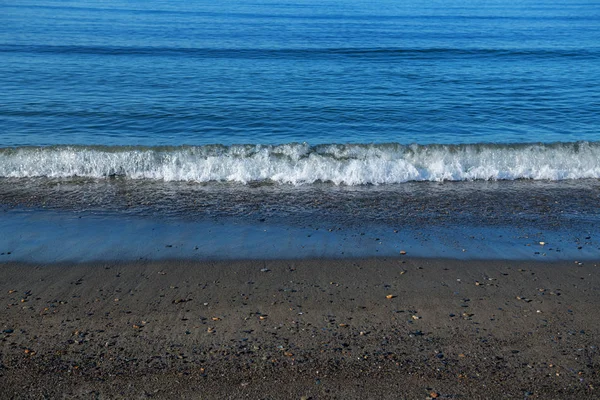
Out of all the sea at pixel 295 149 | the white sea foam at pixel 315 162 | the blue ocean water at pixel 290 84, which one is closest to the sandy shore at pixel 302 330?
the sea at pixel 295 149

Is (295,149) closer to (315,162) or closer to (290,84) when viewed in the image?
(315,162)

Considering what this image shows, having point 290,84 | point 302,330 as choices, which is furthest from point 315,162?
point 290,84

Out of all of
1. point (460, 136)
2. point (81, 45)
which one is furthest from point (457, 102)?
point (81, 45)

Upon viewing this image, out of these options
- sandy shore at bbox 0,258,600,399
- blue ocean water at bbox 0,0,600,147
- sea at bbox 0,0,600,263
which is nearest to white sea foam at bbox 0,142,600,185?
sea at bbox 0,0,600,263

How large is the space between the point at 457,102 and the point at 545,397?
1467 cm

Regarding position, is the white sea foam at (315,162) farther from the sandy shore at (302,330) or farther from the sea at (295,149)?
the sandy shore at (302,330)

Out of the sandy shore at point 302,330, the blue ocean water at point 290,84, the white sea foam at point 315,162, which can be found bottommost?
the blue ocean water at point 290,84

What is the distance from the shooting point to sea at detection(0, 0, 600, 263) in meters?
7.78

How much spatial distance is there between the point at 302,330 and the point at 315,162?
6274mm

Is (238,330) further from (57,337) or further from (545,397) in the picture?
(545,397)

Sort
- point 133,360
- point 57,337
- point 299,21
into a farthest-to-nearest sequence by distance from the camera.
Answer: point 299,21, point 57,337, point 133,360

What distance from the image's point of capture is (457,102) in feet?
59.2

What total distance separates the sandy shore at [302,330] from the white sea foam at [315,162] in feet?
13.6

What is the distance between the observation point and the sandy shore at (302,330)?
451 centimetres
